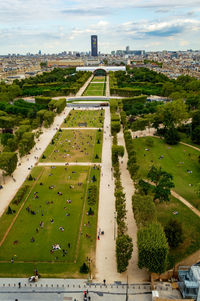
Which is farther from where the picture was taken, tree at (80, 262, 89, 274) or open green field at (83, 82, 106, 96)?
open green field at (83, 82, 106, 96)

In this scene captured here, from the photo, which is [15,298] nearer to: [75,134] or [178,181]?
[178,181]

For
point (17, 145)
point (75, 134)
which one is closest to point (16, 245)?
point (17, 145)

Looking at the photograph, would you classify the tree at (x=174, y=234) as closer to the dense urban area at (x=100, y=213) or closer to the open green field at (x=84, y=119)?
the dense urban area at (x=100, y=213)

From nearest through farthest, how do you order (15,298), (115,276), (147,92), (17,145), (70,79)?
1. (15,298)
2. (115,276)
3. (17,145)
4. (147,92)
5. (70,79)

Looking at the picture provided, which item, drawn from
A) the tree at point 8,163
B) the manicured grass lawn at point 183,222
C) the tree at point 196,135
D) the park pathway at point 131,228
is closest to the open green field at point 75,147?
the park pathway at point 131,228

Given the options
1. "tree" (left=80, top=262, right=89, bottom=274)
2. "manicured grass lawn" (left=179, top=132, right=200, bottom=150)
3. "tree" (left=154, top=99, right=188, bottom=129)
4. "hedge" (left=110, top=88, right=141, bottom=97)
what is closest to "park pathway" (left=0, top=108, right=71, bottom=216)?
"tree" (left=80, top=262, right=89, bottom=274)

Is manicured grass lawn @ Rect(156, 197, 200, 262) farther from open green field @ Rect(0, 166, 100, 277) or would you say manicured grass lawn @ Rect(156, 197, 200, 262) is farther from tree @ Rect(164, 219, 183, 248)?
open green field @ Rect(0, 166, 100, 277)
